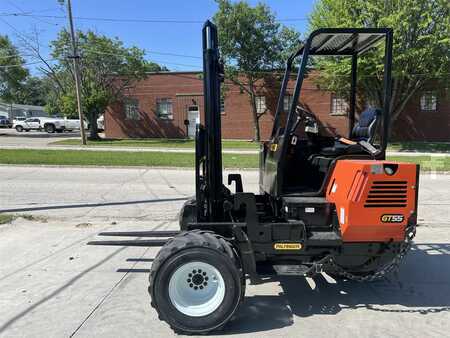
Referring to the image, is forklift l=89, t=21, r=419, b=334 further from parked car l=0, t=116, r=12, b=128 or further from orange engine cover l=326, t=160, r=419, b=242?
parked car l=0, t=116, r=12, b=128

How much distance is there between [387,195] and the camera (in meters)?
3.60

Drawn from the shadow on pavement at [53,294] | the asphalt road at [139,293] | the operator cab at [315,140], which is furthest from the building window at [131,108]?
the operator cab at [315,140]

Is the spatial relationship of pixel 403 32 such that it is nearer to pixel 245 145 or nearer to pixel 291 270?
pixel 245 145

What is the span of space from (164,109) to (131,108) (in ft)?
9.89

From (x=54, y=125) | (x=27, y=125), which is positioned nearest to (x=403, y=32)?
(x=54, y=125)

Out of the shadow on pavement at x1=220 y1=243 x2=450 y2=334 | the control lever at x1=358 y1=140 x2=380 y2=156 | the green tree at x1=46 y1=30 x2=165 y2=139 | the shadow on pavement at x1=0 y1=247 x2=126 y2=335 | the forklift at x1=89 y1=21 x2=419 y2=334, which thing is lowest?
the shadow on pavement at x1=220 y1=243 x2=450 y2=334

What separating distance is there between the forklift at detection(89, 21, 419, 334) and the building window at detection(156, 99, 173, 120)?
31.1m

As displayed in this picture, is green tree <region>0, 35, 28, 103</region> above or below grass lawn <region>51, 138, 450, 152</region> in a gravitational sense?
above

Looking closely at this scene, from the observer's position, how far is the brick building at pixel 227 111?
30.9 m

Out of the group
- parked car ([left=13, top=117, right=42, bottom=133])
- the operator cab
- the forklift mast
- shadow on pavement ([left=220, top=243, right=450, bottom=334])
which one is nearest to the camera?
shadow on pavement ([left=220, top=243, right=450, bottom=334])

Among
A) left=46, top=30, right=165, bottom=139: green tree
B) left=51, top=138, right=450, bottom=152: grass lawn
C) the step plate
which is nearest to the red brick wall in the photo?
left=51, top=138, right=450, bottom=152: grass lawn

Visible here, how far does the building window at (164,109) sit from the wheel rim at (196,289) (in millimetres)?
32048

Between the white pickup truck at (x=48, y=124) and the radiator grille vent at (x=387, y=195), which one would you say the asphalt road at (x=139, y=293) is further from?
the white pickup truck at (x=48, y=124)

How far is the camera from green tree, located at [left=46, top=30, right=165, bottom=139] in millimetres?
30141
